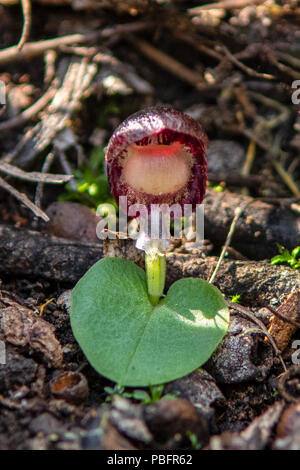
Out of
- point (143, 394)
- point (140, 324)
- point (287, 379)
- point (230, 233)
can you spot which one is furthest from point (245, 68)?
point (143, 394)

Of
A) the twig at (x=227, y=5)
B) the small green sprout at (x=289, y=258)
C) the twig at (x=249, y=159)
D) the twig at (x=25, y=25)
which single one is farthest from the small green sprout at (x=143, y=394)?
the twig at (x=227, y=5)

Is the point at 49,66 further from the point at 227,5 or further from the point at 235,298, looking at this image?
the point at 235,298

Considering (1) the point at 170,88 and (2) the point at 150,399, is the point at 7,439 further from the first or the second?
(1) the point at 170,88

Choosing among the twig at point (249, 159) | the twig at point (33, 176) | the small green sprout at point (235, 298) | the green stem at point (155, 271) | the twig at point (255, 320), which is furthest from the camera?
the twig at point (249, 159)

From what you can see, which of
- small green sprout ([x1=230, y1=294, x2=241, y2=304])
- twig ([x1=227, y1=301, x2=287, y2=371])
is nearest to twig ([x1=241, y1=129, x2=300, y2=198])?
small green sprout ([x1=230, y1=294, x2=241, y2=304])

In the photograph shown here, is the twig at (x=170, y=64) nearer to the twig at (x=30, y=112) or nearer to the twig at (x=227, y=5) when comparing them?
the twig at (x=227, y=5)

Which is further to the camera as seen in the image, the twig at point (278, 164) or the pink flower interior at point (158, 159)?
the twig at point (278, 164)

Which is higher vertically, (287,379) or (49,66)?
(49,66)

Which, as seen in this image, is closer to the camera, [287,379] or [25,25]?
[287,379]
